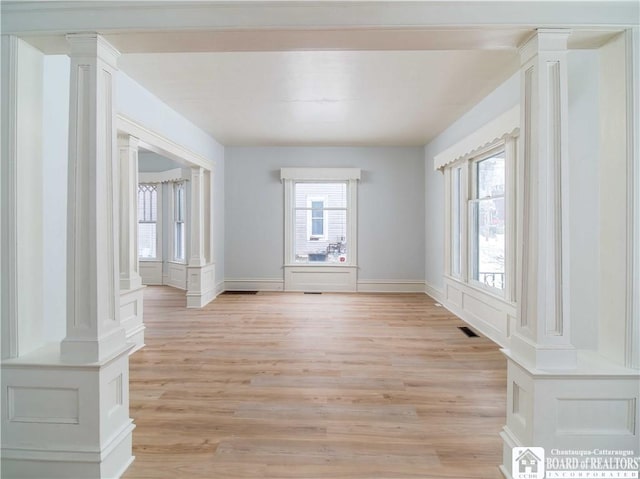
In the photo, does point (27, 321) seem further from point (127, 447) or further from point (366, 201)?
point (366, 201)

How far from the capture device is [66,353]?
A: 1.89m

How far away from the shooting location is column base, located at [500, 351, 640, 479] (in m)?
1.79

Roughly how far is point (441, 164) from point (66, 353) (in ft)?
17.4

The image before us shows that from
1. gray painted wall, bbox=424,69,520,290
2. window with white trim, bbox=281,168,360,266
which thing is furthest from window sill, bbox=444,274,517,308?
window with white trim, bbox=281,168,360,266

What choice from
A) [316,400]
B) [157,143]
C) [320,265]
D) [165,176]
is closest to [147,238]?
[165,176]

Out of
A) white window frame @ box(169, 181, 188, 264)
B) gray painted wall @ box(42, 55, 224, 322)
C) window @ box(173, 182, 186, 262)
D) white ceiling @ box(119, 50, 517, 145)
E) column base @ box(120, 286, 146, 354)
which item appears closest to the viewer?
gray painted wall @ box(42, 55, 224, 322)

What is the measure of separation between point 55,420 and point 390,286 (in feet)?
19.7

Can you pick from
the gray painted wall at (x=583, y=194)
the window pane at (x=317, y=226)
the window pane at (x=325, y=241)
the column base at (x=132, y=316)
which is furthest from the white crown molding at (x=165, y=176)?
the gray painted wall at (x=583, y=194)

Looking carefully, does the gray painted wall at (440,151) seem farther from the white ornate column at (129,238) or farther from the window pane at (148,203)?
the window pane at (148,203)

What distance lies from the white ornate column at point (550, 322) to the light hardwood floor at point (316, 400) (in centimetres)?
46

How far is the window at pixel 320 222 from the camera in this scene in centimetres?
731

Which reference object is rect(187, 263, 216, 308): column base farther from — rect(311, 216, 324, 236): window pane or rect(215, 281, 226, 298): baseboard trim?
rect(311, 216, 324, 236): window pane

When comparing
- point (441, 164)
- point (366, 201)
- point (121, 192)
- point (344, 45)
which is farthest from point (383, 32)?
point (366, 201)

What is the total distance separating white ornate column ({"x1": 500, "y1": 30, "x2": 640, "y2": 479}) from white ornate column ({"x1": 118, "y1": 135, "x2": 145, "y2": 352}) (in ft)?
11.9
